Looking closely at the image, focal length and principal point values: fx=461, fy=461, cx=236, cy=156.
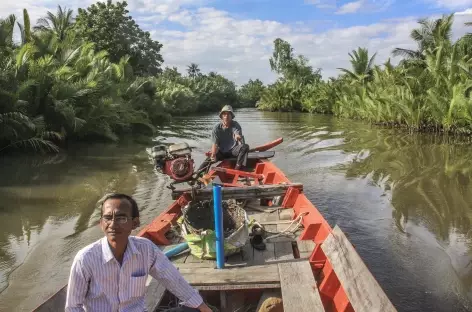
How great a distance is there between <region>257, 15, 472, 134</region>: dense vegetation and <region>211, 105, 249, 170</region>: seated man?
10.7 meters

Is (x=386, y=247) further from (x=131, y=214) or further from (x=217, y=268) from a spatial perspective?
(x=131, y=214)

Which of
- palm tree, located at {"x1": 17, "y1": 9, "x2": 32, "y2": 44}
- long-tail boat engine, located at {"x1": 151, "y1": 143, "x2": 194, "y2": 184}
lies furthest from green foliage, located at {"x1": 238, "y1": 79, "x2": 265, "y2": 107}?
long-tail boat engine, located at {"x1": 151, "y1": 143, "x2": 194, "y2": 184}

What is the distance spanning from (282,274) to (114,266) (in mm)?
1838

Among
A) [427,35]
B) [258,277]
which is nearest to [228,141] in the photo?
[258,277]

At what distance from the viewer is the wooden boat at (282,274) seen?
3416 millimetres

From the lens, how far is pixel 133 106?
2347 centimetres

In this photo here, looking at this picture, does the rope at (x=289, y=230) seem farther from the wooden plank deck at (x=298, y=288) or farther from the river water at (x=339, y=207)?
the river water at (x=339, y=207)

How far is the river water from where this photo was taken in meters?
5.43

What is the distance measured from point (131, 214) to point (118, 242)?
0.17 metres

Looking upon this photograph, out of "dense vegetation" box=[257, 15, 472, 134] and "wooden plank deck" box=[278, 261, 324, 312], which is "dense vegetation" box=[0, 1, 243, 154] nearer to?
"wooden plank deck" box=[278, 261, 324, 312]

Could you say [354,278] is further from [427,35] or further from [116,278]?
[427,35]

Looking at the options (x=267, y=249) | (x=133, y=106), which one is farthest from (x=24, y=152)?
(x=267, y=249)

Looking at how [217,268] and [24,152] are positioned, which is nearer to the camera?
[217,268]

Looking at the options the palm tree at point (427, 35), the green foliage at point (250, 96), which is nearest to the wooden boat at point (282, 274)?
the palm tree at point (427, 35)
